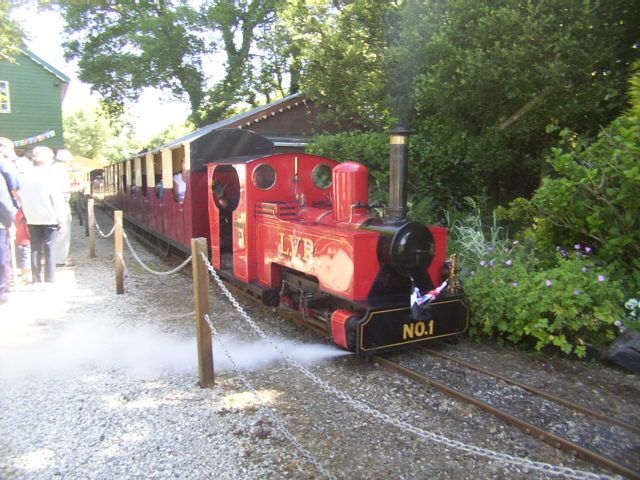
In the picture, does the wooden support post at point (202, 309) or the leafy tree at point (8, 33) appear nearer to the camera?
the wooden support post at point (202, 309)

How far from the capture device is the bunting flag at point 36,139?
1947cm

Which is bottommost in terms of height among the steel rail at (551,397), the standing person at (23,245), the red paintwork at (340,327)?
the steel rail at (551,397)

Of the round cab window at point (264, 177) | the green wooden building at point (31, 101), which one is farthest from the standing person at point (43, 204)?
the green wooden building at point (31, 101)

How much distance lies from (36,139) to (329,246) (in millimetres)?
19321

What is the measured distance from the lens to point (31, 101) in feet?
66.9

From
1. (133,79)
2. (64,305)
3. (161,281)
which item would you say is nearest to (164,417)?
(64,305)

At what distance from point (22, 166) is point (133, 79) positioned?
20.9 metres

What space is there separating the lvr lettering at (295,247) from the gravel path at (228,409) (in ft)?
3.04

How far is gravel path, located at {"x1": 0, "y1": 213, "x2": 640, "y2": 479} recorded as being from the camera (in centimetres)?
313

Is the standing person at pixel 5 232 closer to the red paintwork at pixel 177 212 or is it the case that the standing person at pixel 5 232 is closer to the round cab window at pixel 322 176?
the red paintwork at pixel 177 212

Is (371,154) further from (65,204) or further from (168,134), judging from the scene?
(168,134)

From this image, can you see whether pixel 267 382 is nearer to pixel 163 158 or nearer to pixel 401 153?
pixel 401 153

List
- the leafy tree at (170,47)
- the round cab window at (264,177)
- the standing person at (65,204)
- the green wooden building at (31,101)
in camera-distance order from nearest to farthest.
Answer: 1. the round cab window at (264,177)
2. the standing person at (65,204)
3. the green wooden building at (31,101)
4. the leafy tree at (170,47)

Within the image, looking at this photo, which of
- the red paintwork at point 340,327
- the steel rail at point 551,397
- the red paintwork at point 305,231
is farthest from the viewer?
the red paintwork at point 305,231
